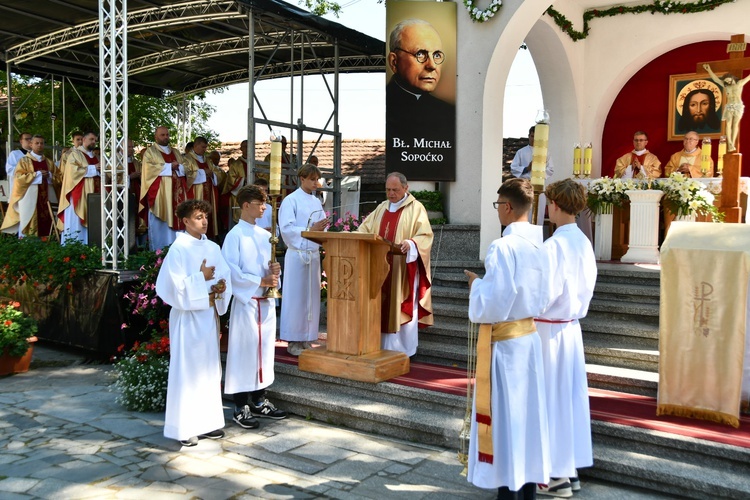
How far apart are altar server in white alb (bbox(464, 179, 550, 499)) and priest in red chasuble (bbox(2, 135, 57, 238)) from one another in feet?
32.1

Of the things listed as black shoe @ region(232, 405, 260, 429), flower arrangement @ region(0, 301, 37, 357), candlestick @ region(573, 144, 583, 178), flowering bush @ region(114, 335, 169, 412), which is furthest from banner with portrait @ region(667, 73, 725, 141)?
flower arrangement @ region(0, 301, 37, 357)

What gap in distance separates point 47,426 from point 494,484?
Result: 12.9ft

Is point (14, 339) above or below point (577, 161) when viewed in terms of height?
below

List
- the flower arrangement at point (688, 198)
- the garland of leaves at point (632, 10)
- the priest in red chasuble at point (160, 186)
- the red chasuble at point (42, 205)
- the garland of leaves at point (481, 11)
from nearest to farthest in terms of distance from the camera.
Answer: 1. the flower arrangement at point (688, 198)
2. the garland of leaves at point (481, 11)
3. the priest in red chasuble at point (160, 186)
4. the garland of leaves at point (632, 10)
5. the red chasuble at point (42, 205)

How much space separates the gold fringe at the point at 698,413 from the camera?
4637 millimetres

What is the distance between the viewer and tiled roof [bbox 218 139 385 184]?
1897 cm

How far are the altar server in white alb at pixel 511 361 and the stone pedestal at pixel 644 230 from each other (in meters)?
5.62

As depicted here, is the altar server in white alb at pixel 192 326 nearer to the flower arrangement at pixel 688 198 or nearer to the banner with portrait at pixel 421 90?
the banner with portrait at pixel 421 90

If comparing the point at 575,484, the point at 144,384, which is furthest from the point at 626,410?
the point at 144,384

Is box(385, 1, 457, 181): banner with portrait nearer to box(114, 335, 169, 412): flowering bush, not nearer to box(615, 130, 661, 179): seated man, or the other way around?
box(615, 130, 661, 179): seated man

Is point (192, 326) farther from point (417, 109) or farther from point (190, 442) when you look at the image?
point (417, 109)

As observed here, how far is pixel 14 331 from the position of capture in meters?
7.48

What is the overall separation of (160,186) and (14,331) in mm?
3416

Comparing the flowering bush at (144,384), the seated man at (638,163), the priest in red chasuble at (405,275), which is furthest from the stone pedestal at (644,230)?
the flowering bush at (144,384)
